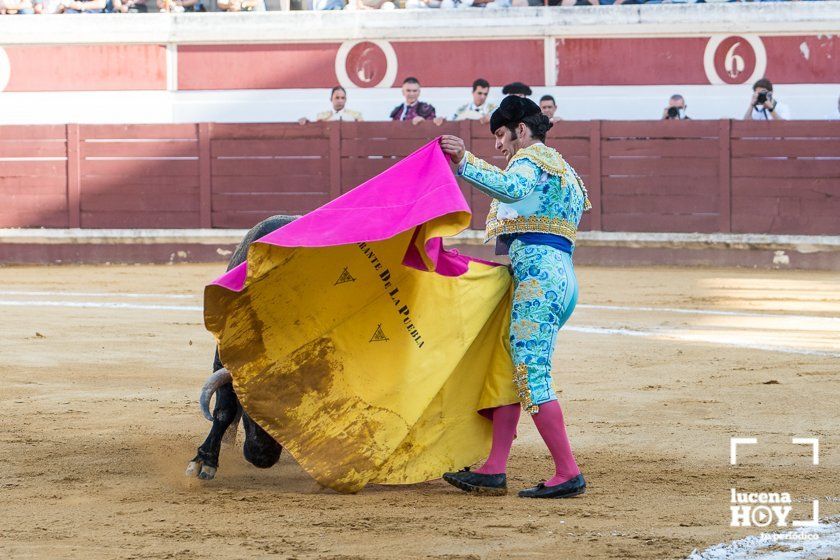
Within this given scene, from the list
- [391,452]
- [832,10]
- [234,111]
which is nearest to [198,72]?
[234,111]

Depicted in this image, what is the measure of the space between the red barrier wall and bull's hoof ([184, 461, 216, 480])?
7.35 meters

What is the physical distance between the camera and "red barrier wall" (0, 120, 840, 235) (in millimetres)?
10391

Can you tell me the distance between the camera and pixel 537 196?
3311mm

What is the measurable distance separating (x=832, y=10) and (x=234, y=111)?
17.1 ft

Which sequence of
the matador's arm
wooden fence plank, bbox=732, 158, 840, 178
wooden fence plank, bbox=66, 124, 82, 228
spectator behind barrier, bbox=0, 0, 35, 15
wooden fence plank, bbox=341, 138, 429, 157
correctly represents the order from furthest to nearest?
spectator behind barrier, bbox=0, 0, 35, 15 → wooden fence plank, bbox=66, 124, 82, 228 → wooden fence plank, bbox=341, 138, 429, 157 → wooden fence plank, bbox=732, 158, 840, 178 → the matador's arm

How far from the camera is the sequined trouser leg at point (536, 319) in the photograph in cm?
328

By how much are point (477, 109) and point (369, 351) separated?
742 centimetres

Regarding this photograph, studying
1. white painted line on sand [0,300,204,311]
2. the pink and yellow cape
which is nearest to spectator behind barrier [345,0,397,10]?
white painted line on sand [0,300,204,311]

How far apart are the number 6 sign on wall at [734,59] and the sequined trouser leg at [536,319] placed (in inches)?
328

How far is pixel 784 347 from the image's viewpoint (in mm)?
6094

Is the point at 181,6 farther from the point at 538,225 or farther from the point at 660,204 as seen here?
the point at 538,225

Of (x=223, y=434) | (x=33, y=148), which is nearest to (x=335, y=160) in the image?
(x=33, y=148)

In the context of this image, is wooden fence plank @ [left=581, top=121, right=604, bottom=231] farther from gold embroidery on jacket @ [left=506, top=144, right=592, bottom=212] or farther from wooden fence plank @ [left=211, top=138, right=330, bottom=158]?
gold embroidery on jacket @ [left=506, top=144, right=592, bottom=212]

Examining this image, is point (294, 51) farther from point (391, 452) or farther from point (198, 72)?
point (391, 452)
